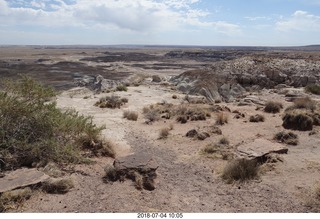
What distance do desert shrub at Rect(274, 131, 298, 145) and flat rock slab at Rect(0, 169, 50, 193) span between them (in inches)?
329

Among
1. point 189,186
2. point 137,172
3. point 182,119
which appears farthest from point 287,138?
point 137,172

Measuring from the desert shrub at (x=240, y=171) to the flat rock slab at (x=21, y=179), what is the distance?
14.0 ft

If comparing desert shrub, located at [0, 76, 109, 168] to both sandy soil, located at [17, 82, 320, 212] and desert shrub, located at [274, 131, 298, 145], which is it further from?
desert shrub, located at [274, 131, 298, 145]

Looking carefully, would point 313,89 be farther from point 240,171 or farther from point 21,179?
point 21,179

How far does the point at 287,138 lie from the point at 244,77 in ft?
60.1

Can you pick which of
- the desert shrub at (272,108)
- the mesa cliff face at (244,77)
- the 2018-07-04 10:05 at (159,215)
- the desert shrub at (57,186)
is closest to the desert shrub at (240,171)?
the 2018-07-04 10:05 at (159,215)

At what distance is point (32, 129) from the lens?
29.4ft

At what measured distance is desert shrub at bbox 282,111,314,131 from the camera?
14.0 meters

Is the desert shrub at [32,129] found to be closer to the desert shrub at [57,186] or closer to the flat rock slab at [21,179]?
the flat rock slab at [21,179]

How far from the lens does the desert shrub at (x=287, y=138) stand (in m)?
11.8

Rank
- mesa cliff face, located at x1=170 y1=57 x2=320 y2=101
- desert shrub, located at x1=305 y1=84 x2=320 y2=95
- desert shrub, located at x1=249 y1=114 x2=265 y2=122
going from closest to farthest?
desert shrub, located at x1=249 y1=114 x2=265 y2=122, desert shrub, located at x1=305 y1=84 x2=320 y2=95, mesa cliff face, located at x1=170 y1=57 x2=320 y2=101

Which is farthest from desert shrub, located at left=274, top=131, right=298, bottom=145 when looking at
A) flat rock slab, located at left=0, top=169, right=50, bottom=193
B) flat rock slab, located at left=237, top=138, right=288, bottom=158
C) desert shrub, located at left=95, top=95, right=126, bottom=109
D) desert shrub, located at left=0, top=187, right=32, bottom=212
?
desert shrub, located at left=95, top=95, right=126, bottom=109

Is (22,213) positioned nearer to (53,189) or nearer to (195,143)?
(53,189)

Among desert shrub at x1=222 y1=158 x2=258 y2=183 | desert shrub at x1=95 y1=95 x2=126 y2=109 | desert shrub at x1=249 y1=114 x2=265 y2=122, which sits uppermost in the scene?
desert shrub at x1=222 y1=158 x2=258 y2=183
